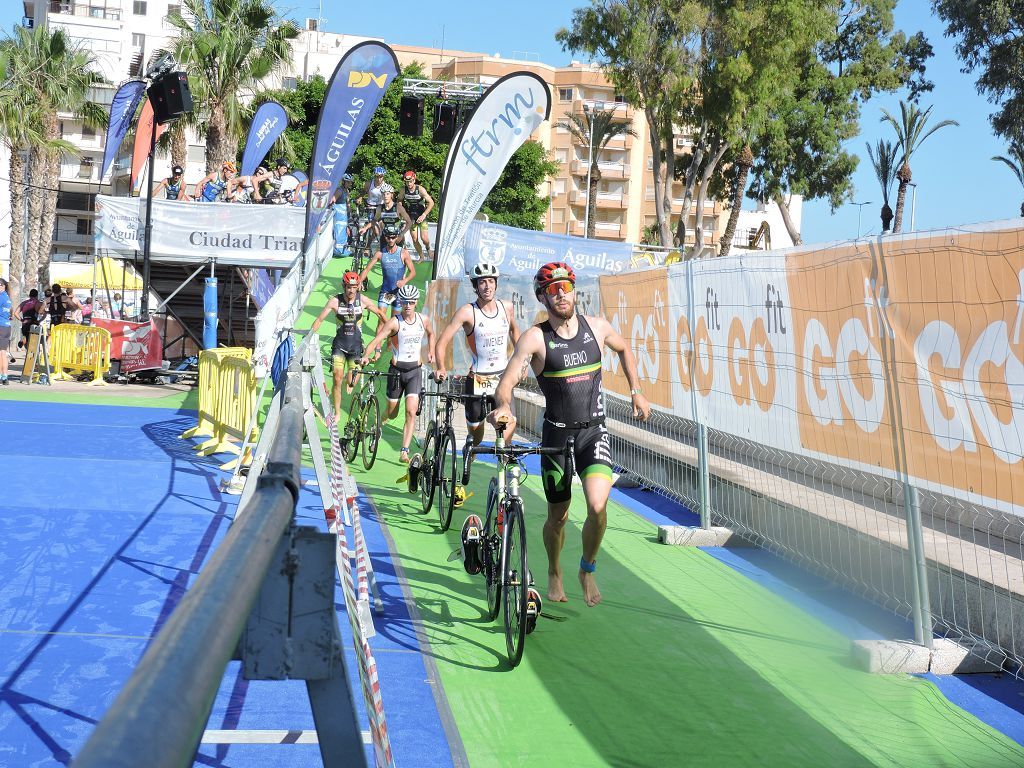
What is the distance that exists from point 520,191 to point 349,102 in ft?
144

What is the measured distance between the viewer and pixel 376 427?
12555mm

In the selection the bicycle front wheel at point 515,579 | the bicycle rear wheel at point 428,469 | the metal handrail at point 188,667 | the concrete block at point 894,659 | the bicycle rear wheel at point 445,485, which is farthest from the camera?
the bicycle rear wheel at point 428,469

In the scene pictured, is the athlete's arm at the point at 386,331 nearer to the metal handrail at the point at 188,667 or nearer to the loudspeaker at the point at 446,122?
the metal handrail at the point at 188,667

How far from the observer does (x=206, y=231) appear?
22.5 meters

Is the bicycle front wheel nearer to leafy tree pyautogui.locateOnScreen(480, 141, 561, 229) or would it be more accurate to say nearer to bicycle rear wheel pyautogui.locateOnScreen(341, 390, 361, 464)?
bicycle rear wheel pyautogui.locateOnScreen(341, 390, 361, 464)

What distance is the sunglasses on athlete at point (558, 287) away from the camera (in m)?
6.58

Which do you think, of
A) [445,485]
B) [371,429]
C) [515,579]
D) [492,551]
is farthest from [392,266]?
[515,579]

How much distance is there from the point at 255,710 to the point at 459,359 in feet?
39.9

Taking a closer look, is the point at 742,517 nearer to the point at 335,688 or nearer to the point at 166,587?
the point at 166,587

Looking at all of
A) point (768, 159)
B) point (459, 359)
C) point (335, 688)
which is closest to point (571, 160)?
point (768, 159)

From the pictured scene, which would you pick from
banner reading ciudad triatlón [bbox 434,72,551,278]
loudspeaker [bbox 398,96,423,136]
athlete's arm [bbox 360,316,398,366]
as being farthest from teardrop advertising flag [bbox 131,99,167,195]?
athlete's arm [bbox 360,316,398,366]

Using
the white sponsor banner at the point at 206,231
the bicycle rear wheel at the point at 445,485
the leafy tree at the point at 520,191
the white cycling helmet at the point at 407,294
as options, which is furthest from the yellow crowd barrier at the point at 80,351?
the leafy tree at the point at 520,191

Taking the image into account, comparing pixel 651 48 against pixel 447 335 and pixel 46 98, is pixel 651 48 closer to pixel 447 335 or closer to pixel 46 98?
pixel 46 98

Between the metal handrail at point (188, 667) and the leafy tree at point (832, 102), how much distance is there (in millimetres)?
37458
